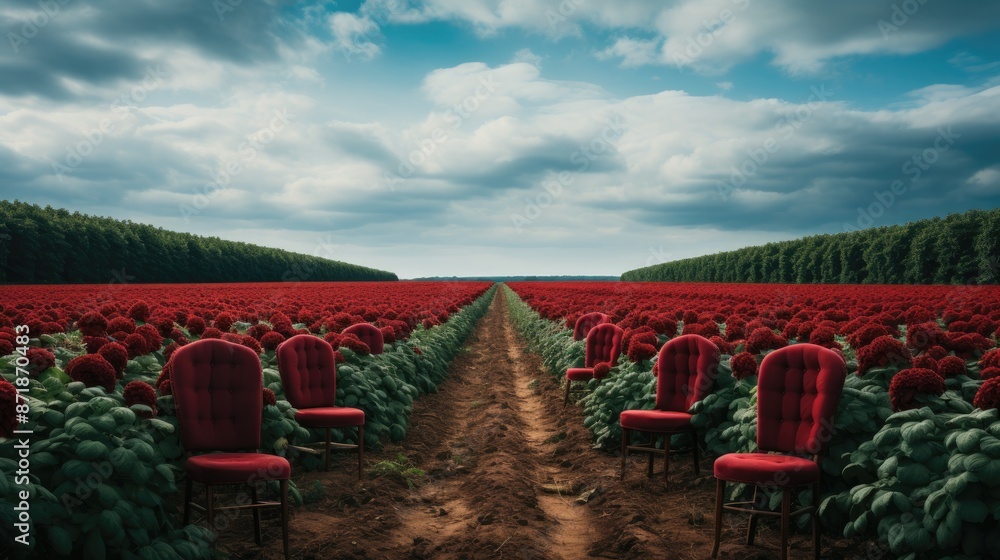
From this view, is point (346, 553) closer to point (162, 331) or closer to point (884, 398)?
point (162, 331)

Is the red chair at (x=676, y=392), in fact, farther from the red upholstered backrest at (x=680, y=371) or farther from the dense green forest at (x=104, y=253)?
the dense green forest at (x=104, y=253)

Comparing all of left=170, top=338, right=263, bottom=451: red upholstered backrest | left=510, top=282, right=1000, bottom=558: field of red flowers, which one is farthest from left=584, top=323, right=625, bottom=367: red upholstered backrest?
left=170, top=338, right=263, bottom=451: red upholstered backrest

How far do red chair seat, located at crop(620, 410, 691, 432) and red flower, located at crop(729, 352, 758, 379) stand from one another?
2.36ft

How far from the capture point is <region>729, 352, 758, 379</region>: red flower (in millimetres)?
6457

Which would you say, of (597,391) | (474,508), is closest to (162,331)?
(474,508)

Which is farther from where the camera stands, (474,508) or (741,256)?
(741,256)

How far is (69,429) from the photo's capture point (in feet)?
13.1

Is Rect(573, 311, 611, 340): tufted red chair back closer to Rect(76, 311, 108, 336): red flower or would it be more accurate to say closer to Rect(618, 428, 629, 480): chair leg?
Rect(618, 428, 629, 480): chair leg

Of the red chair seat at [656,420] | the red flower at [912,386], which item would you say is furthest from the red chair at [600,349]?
the red flower at [912,386]

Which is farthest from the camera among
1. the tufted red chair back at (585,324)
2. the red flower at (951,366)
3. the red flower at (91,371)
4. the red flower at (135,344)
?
the tufted red chair back at (585,324)

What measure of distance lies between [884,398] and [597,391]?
406 cm

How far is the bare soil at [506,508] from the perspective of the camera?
5.32 metres

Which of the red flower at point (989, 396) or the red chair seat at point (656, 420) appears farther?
the red chair seat at point (656, 420)

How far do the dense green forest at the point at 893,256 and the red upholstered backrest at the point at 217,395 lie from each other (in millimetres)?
46861
